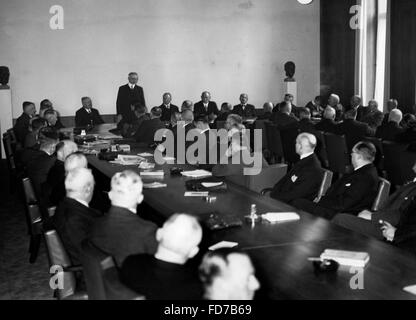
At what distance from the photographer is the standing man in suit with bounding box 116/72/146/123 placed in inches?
521

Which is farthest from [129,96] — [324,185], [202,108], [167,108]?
[324,185]

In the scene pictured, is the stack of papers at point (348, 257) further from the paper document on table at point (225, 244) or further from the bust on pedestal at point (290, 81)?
the bust on pedestal at point (290, 81)

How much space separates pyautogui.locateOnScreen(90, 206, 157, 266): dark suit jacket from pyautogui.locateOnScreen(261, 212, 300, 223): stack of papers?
0.92m

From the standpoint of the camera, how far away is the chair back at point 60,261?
12.1ft

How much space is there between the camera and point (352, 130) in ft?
30.5

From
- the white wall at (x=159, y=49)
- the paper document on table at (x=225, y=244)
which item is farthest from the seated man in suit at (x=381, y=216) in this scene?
the white wall at (x=159, y=49)

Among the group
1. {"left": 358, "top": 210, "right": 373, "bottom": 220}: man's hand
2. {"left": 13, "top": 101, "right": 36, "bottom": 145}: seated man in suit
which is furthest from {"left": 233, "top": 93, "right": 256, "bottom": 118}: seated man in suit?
{"left": 358, "top": 210, "right": 373, "bottom": 220}: man's hand

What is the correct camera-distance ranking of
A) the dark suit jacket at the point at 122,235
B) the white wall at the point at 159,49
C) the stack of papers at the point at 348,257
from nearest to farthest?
the stack of papers at the point at 348,257 < the dark suit jacket at the point at 122,235 < the white wall at the point at 159,49

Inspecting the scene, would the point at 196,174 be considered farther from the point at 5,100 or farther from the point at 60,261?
the point at 5,100

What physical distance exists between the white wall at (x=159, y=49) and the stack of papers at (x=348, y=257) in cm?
1120

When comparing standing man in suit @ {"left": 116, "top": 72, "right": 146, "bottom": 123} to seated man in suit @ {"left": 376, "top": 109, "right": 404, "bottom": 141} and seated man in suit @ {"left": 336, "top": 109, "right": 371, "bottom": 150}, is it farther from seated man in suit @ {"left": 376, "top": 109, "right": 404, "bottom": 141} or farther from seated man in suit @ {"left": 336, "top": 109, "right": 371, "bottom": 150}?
seated man in suit @ {"left": 376, "top": 109, "right": 404, "bottom": 141}

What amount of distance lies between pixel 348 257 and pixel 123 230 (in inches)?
49.1

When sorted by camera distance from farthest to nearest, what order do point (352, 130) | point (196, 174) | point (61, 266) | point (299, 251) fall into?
point (352, 130)
point (196, 174)
point (61, 266)
point (299, 251)
